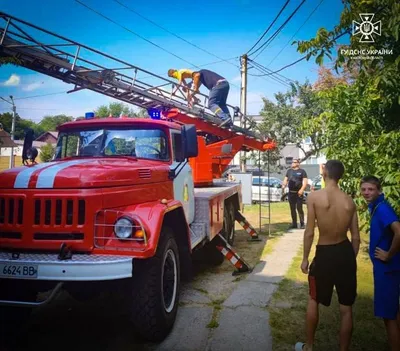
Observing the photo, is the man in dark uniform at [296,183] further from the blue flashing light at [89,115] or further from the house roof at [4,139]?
the house roof at [4,139]

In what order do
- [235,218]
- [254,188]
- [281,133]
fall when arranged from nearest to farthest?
[235,218], [254,188], [281,133]

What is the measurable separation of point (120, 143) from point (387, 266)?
3.07 metres

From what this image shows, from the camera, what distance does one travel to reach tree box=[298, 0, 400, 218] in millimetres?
3994

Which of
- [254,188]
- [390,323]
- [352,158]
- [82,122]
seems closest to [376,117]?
[352,158]

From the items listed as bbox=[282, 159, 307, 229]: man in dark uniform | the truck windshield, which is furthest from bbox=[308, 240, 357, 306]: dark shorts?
bbox=[282, 159, 307, 229]: man in dark uniform

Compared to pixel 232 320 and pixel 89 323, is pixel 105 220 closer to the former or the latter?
pixel 89 323

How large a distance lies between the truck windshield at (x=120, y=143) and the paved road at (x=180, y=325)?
190cm

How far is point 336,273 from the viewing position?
2785mm

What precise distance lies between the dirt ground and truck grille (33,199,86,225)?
A: 124cm

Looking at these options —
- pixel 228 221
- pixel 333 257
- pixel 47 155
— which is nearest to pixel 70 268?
pixel 333 257

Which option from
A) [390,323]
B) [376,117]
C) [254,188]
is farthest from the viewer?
[254,188]

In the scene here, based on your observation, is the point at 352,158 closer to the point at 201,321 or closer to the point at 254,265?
the point at 254,265

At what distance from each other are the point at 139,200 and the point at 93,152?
1107 millimetres

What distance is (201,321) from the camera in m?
3.67
